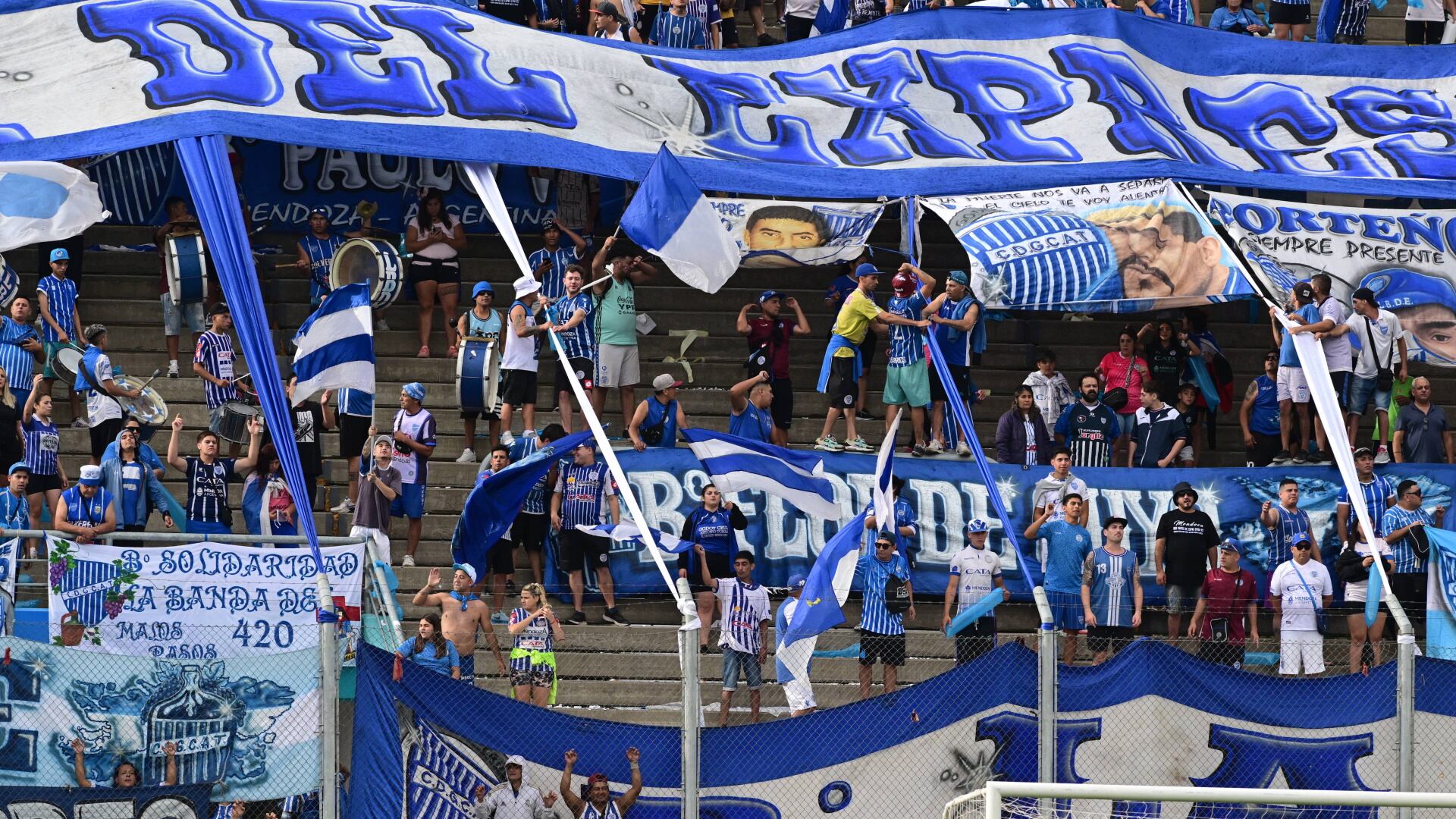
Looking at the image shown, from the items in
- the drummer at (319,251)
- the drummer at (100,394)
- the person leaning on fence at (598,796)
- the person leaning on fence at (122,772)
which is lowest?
the person leaning on fence at (598,796)

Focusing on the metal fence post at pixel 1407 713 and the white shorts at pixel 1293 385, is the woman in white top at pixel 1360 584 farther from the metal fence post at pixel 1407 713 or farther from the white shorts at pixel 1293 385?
the metal fence post at pixel 1407 713

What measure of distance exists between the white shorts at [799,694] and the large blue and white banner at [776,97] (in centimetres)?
581

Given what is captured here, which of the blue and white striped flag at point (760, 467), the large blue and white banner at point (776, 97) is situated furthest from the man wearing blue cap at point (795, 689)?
the large blue and white banner at point (776, 97)

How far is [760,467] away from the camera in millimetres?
17172

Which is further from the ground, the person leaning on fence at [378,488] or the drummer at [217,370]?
the drummer at [217,370]

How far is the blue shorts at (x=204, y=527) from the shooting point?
1764 centimetres

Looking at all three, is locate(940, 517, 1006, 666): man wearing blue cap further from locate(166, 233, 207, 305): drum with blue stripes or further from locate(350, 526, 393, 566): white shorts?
locate(166, 233, 207, 305): drum with blue stripes

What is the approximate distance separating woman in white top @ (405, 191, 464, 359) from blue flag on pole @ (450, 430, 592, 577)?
4.04 m

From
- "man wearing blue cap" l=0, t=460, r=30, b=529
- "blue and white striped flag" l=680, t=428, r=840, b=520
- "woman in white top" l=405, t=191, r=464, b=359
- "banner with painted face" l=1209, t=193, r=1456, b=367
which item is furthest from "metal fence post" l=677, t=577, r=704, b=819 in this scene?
"woman in white top" l=405, t=191, r=464, b=359

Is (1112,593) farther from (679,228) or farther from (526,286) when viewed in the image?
(526,286)

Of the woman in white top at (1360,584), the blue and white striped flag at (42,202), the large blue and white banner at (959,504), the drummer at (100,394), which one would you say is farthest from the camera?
the large blue and white banner at (959,504)

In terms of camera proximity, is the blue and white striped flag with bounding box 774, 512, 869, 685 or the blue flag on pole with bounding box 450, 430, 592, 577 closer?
the blue and white striped flag with bounding box 774, 512, 869, 685

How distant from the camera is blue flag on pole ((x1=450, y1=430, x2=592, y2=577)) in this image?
57.9 ft

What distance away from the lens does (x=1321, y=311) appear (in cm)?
1992
